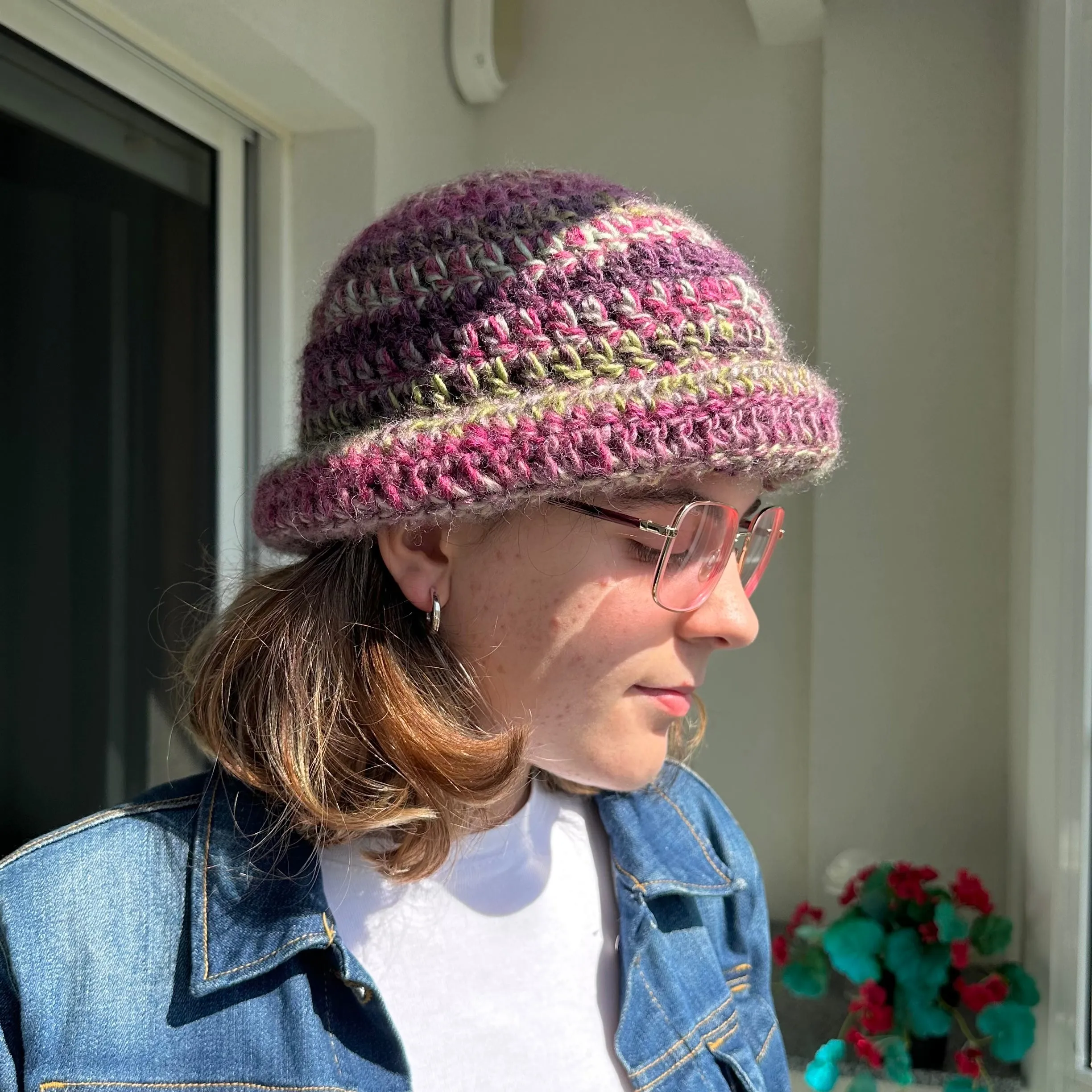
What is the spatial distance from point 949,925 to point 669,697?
110 cm

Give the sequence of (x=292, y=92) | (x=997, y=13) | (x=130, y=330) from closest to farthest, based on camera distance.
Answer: (x=130, y=330), (x=292, y=92), (x=997, y=13)

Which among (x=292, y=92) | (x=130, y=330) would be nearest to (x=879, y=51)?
(x=292, y=92)

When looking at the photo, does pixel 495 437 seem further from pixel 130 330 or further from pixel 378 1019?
pixel 130 330

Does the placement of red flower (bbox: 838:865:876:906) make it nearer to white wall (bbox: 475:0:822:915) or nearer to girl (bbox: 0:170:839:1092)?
white wall (bbox: 475:0:822:915)

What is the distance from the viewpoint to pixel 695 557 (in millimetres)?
981

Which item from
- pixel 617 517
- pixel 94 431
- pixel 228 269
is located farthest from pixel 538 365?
pixel 228 269

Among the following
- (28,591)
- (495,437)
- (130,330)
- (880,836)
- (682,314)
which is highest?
(130,330)

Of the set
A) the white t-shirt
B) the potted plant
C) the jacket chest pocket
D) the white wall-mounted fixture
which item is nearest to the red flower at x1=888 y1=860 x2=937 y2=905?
the potted plant

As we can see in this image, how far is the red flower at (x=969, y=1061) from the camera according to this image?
1715 millimetres

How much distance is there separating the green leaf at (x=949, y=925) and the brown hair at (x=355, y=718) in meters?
1.12

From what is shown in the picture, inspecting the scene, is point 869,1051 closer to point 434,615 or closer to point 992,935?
point 992,935

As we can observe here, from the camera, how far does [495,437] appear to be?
87 centimetres

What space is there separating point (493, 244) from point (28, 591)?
907 mm

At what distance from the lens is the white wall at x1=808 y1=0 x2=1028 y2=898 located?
1989mm
